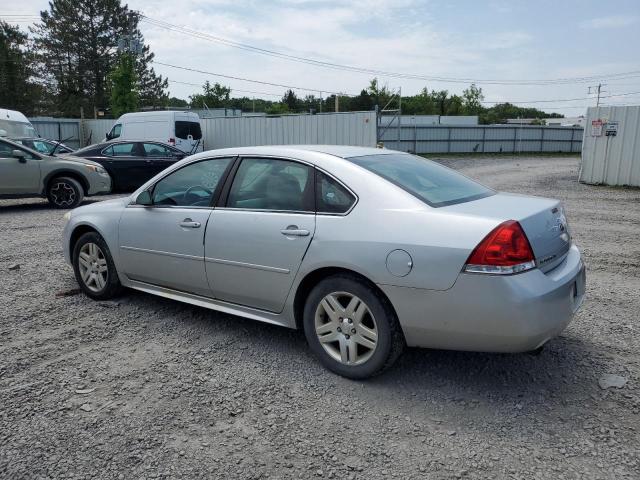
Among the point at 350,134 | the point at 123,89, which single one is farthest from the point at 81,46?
the point at 350,134

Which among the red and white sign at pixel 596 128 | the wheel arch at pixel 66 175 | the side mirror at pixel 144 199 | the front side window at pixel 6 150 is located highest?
the red and white sign at pixel 596 128

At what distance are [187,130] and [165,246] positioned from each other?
17492 millimetres

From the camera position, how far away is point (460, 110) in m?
81.1

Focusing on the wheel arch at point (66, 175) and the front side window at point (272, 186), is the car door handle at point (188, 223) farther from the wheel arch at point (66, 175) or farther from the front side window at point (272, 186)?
the wheel arch at point (66, 175)

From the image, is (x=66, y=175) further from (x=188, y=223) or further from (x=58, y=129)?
(x=58, y=129)

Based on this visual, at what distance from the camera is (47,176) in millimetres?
11219

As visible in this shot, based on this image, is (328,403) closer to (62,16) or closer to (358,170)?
(358,170)

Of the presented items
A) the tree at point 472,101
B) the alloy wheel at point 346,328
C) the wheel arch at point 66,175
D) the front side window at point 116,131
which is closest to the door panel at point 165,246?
the alloy wheel at point 346,328

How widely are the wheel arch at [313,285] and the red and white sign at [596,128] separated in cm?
Result: 1493

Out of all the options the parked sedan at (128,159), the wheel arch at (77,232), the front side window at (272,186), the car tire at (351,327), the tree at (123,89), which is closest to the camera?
the car tire at (351,327)

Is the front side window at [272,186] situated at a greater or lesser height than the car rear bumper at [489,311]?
greater

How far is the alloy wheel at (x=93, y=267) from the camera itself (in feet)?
16.5

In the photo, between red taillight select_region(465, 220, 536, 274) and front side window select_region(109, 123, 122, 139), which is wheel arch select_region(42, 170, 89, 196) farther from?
front side window select_region(109, 123, 122, 139)

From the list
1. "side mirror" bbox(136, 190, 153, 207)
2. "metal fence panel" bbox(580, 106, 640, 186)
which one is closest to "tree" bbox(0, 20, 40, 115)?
"metal fence panel" bbox(580, 106, 640, 186)
